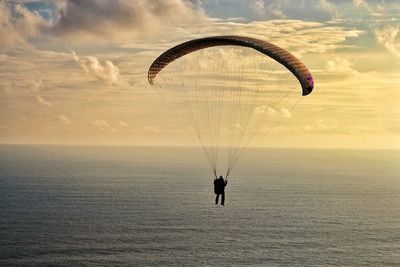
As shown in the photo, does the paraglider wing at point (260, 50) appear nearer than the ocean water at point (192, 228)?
Yes

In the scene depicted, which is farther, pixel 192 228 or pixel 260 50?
pixel 192 228

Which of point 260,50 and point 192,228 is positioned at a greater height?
point 260,50

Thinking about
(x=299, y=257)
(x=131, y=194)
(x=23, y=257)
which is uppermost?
(x=131, y=194)

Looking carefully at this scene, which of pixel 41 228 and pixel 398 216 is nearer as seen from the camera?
pixel 41 228

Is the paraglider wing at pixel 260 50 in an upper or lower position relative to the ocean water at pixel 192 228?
upper

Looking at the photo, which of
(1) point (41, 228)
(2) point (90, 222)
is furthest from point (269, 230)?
(1) point (41, 228)

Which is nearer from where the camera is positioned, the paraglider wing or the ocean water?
the paraglider wing

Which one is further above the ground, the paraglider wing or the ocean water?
the paraglider wing

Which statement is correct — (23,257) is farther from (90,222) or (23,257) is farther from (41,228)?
(90,222)
